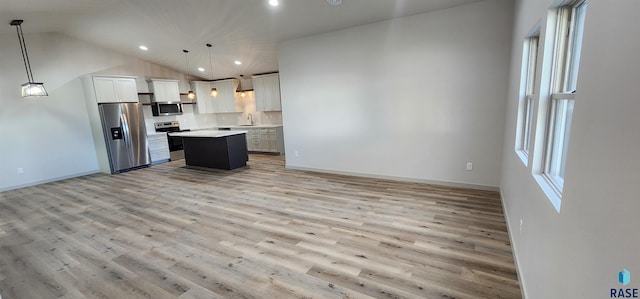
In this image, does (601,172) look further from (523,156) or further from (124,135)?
(124,135)

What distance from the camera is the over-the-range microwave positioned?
24.4 ft

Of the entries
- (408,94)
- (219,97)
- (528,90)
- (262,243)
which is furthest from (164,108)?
(528,90)

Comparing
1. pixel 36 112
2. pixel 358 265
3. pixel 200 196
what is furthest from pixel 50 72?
pixel 358 265

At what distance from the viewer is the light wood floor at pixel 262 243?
6.92 ft

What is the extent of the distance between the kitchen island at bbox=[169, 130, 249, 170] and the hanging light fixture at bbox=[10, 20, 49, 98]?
94.1 inches

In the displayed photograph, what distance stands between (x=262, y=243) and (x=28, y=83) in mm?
5231

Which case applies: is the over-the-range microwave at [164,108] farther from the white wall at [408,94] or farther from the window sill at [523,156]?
the window sill at [523,156]

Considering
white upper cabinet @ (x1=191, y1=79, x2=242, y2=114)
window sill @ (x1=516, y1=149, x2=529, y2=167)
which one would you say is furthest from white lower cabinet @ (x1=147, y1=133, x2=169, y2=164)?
window sill @ (x1=516, y1=149, x2=529, y2=167)

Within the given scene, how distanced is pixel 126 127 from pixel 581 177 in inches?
311

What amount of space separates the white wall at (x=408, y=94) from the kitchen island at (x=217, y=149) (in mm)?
1594

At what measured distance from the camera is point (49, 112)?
5711mm

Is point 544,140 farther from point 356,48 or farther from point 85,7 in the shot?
point 85,7

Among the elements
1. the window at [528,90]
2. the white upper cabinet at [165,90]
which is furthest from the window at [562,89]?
the white upper cabinet at [165,90]

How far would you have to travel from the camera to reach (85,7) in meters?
4.32
